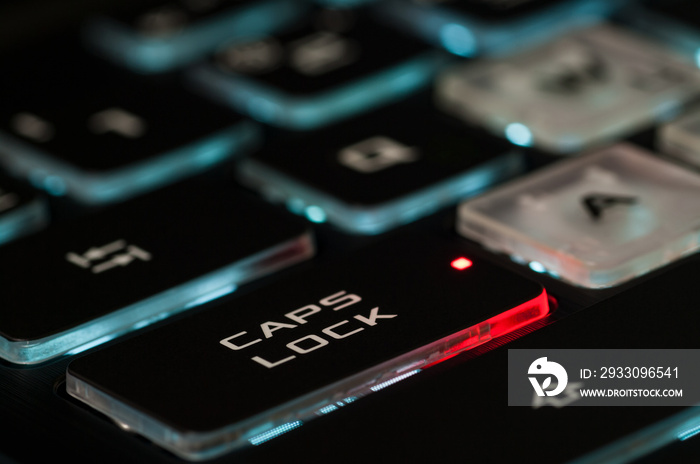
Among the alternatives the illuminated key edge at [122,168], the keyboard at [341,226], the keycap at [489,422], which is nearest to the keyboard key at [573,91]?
the keyboard at [341,226]

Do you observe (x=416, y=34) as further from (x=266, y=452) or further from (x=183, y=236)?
(x=266, y=452)

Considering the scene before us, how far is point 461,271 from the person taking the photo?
779 mm

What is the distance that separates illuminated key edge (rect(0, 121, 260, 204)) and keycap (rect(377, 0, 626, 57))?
0.26 m

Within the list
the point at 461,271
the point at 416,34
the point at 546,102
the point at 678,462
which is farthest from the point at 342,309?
the point at 416,34

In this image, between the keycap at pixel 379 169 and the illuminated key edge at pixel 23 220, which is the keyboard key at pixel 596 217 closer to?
the keycap at pixel 379 169

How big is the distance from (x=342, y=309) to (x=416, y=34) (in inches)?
21.3

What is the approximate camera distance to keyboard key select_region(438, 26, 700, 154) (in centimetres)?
98

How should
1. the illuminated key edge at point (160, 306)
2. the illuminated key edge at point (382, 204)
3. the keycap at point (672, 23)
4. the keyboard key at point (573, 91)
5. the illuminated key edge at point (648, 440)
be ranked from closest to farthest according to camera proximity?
the illuminated key edge at point (648, 440), the illuminated key edge at point (160, 306), the illuminated key edge at point (382, 204), the keyboard key at point (573, 91), the keycap at point (672, 23)

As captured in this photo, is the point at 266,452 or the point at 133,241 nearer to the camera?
the point at 266,452

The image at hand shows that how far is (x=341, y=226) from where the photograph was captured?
889 millimetres

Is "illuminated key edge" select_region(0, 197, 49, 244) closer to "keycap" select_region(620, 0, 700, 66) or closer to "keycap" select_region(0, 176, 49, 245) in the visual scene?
"keycap" select_region(0, 176, 49, 245)

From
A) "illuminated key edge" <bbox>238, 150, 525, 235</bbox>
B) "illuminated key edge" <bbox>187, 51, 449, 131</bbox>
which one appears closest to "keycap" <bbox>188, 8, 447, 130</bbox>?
"illuminated key edge" <bbox>187, 51, 449, 131</bbox>

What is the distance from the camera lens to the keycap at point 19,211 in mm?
902

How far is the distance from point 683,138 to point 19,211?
529mm
